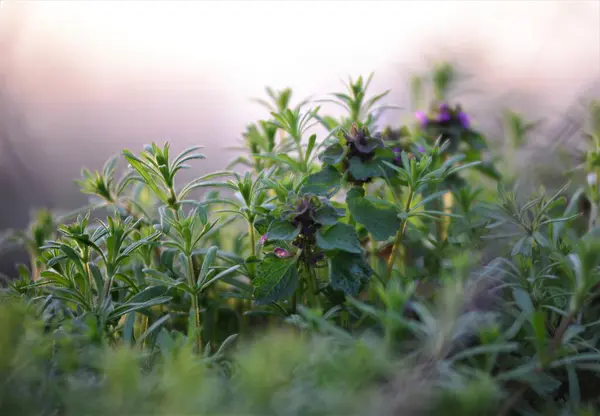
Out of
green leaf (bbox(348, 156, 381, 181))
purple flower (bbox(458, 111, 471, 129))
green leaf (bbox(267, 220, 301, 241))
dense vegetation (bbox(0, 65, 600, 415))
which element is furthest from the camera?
purple flower (bbox(458, 111, 471, 129))

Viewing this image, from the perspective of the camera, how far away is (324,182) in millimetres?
924

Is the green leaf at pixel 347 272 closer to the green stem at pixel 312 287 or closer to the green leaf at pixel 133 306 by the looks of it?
the green stem at pixel 312 287

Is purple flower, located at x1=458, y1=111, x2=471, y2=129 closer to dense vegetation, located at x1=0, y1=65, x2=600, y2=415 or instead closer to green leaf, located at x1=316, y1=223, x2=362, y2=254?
dense vegetation, located at x1=0, y1=65, x2=600, y2=415

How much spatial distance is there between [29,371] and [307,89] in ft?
6.67

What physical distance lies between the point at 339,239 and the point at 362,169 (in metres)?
0.15

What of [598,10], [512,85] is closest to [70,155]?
[512,85]

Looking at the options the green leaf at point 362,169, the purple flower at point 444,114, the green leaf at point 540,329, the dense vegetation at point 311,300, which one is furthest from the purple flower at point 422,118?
the green leaf at point 540,329

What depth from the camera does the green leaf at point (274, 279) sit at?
0.85 metres

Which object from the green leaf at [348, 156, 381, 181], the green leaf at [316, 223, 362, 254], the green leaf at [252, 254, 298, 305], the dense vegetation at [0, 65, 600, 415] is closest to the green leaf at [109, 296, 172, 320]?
Result: the dense vegetation at [0, 65, 600, 415]

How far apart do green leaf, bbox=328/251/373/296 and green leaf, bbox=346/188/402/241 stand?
5cm

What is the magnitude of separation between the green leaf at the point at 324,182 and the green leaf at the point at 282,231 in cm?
9

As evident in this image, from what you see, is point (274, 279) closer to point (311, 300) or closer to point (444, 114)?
point (311, 300)

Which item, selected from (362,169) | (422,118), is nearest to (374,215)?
(362,169)

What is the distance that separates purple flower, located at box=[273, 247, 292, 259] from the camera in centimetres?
88
